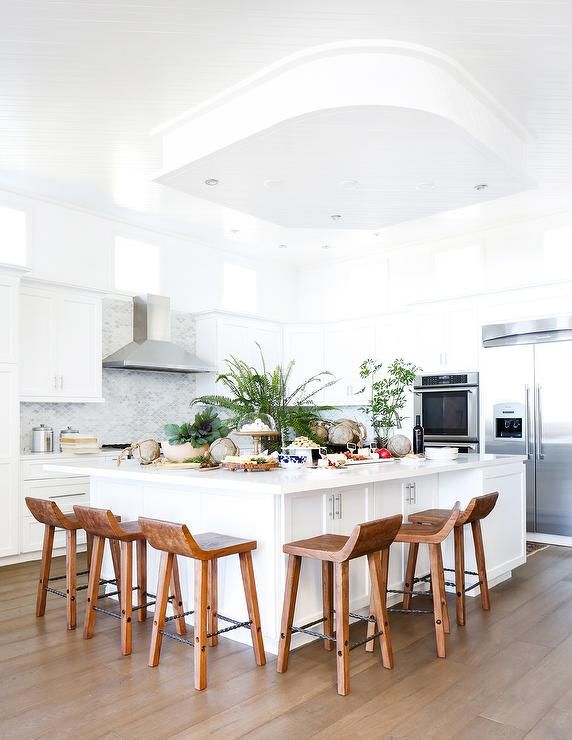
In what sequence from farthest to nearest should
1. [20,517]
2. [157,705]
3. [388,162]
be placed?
[20,517]
[388,162]
[157,705]

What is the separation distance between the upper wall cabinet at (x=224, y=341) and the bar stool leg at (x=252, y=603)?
410 cm

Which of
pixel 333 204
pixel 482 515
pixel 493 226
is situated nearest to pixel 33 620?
pixel 482 515

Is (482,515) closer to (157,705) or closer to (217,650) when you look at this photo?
(217,650)

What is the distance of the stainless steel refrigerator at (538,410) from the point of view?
5.86m

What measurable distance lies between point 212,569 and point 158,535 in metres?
0.42

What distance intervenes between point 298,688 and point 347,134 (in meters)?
2.88

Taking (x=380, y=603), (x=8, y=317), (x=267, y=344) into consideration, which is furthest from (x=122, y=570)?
(x=267, y=344)

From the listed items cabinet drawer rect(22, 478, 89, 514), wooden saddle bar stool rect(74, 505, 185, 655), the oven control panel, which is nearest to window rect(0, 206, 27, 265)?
cabinet drawer rect(22, 478, 89, 514)

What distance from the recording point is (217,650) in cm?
326

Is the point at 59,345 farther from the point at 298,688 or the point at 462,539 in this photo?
the point at 298,688

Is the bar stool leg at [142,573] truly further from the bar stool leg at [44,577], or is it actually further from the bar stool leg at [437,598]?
the bar stool leg at [437,598]

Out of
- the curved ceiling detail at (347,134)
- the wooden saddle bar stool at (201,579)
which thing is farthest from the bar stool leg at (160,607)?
the curved ceiling detail at (347,134)

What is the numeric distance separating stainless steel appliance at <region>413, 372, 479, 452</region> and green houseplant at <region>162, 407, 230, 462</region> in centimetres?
342

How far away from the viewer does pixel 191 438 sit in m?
3.87
